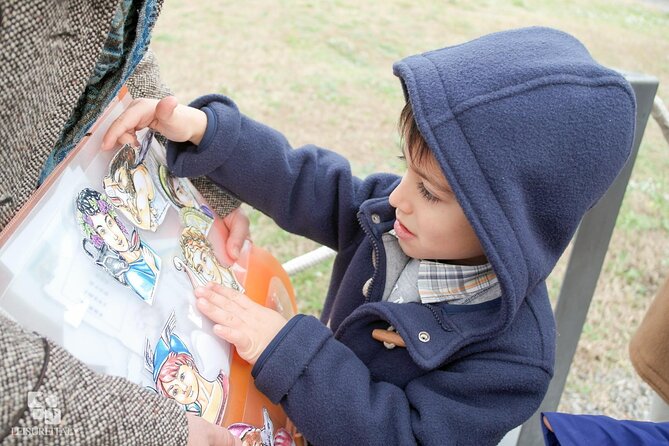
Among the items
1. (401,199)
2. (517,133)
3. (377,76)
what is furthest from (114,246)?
(377,76)

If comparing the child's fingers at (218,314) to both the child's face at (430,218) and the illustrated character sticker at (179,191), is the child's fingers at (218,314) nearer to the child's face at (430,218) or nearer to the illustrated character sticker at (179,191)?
the illustrated character sticker at (179,191)

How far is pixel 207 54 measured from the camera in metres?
5.41

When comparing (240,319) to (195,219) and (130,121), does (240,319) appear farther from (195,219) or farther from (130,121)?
(130,121)

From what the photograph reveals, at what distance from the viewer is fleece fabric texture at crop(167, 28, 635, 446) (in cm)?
101

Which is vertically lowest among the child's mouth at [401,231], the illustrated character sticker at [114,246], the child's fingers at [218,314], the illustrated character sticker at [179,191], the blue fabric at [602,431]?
the blue fabric at [602,431]

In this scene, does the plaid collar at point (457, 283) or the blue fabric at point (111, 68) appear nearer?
the blue fabric at point (111, 68)

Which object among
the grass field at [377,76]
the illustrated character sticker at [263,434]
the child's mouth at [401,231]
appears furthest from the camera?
the grass field at [377,76]

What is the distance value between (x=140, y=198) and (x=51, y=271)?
0.28 meters

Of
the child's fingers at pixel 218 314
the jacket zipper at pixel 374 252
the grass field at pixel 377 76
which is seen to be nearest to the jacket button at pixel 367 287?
the jacket zipper at pixel 374 252

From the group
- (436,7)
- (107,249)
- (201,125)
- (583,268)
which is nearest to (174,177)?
(201,125)

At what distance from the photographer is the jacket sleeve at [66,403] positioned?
0.62 m

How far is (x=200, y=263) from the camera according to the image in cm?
113

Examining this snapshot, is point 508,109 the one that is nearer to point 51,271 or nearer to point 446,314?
point 446,314

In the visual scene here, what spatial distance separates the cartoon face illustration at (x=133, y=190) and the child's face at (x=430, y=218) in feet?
1.45
